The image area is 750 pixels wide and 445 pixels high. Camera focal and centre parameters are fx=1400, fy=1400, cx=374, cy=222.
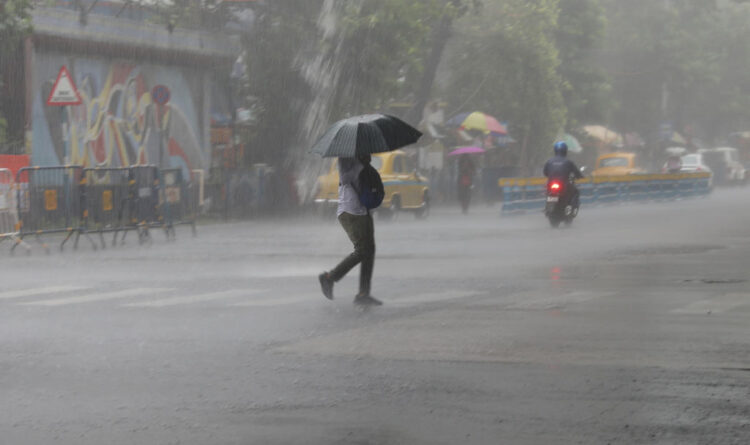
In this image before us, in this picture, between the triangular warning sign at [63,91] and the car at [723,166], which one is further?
the car at [723,166]

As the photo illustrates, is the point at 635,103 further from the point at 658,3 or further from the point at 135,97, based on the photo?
the point at 135,97

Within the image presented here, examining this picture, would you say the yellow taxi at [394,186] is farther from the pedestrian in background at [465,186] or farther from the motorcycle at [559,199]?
the motorcycle at [559,199]

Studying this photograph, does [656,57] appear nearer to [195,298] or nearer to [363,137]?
[195,298]

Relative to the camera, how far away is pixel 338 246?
886 inches

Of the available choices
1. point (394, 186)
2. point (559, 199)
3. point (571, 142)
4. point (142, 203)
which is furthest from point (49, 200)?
point (571, 142)

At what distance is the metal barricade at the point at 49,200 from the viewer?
21859 mm

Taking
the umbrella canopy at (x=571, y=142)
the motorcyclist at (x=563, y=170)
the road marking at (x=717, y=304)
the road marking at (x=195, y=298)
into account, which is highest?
the umbrella canopy at (x=571, y=142)

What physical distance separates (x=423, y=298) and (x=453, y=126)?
38.3 m

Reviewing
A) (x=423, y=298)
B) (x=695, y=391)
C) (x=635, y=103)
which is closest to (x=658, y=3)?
(x=635, y=103)

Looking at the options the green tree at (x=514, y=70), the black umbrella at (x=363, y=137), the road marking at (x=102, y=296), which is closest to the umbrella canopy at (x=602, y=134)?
the green tree at (x=514, y=70)

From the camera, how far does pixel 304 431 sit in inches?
276

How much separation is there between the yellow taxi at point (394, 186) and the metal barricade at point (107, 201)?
8.77 m

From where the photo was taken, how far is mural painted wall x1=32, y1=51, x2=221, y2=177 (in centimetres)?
3056

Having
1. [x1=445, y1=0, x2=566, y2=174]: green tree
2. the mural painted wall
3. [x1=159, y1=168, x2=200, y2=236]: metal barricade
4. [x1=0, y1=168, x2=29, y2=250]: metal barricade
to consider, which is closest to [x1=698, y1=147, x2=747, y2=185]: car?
[x1=445, y1=0, x2=566, y2=174]: green tree
